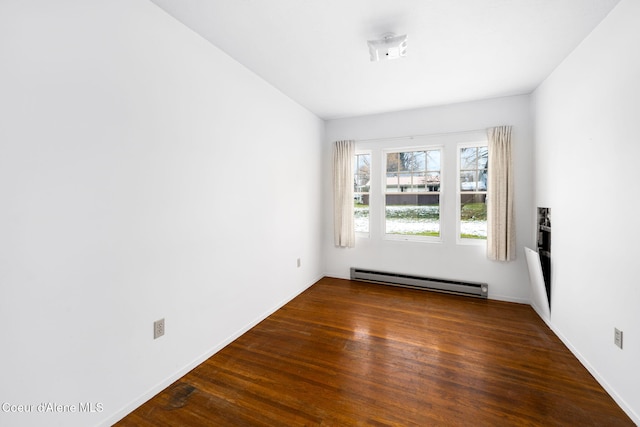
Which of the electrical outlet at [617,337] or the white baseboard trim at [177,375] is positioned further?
the electrical outlet at [617,337]

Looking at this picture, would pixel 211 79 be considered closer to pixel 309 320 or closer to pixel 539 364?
pixel 309 320

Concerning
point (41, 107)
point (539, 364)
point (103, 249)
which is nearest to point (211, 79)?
point (41, 107)

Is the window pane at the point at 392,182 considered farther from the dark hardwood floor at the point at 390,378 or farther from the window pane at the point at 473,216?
the dark hardwood floor at the point at 390,378

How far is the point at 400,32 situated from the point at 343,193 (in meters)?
2.50

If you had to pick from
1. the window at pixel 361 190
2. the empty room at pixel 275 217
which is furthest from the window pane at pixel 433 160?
the window at pixel 361 190

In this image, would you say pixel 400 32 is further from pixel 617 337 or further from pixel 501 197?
pixel 617 337

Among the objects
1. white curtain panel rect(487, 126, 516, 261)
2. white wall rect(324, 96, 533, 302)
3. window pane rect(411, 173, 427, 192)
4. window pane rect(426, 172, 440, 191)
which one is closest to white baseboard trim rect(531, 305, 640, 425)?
white wall rect(324, 96, 533, 302)

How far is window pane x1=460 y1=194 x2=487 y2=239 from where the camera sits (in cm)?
371

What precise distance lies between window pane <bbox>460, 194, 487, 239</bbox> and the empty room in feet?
0.49

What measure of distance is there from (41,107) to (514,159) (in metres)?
4.47

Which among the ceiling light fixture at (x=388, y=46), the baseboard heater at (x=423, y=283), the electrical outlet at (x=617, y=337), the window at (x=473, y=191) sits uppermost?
the ceiling light fixture at (x=388, y=46)

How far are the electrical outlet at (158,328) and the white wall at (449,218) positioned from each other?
2.97 metres

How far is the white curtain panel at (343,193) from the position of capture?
14.1 feet

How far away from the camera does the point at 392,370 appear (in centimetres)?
212
